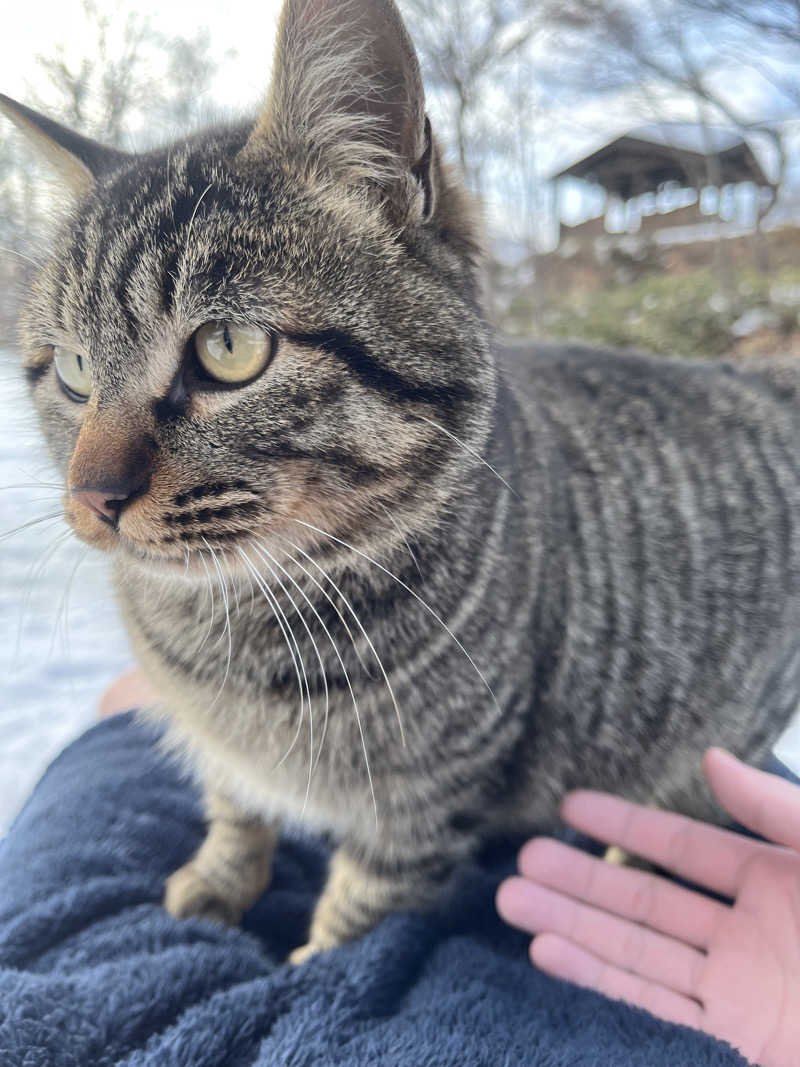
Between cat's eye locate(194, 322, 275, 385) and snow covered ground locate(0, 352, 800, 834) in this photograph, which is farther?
snow covered ground locate(0, 352, 800, 834)

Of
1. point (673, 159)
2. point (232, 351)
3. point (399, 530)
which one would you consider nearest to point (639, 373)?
point (399, 530)

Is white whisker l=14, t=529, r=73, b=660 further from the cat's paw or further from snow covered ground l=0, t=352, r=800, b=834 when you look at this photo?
the cat's paw

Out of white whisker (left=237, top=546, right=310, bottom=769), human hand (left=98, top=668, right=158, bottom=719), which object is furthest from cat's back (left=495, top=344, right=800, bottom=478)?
human hand (left=98, top=668, right=158, bottom=719)

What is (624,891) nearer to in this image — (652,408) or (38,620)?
(652,408)

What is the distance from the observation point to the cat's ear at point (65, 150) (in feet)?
2.21

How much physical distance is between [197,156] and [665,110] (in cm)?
133

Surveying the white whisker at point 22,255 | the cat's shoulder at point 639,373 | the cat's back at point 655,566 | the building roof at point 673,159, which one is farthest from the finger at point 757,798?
the building roof at point 673,159

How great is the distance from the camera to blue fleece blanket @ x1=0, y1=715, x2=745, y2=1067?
598 mm

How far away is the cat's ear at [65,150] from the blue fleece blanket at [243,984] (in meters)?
0.74

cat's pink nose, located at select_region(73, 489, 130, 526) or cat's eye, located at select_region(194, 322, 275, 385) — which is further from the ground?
cat's eye, located at select_region(194, 322, 275, 385)

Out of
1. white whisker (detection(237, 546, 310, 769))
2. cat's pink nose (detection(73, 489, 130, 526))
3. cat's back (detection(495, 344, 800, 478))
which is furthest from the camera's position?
cat's back (detection(495, 344, 800, 478))

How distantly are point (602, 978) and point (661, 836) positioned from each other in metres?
0.19

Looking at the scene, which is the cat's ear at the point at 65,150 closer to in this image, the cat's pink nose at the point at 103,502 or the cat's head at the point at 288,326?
the cat's head at the point at 288,326

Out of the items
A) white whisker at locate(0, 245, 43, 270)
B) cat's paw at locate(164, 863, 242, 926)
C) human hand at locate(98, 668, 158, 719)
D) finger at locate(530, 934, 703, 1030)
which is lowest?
finger at locate(530, 934, 703, 1030)
